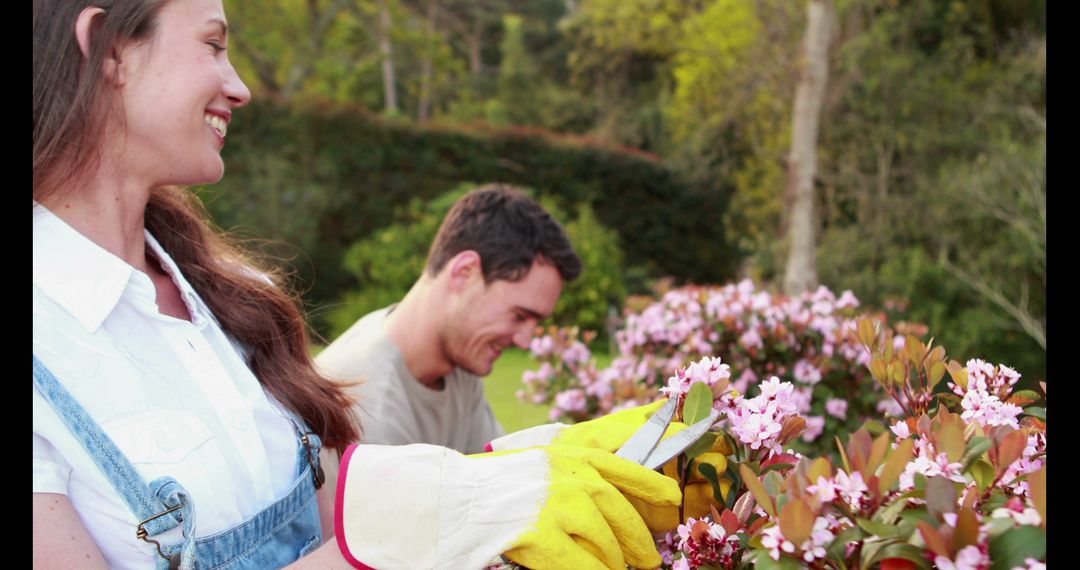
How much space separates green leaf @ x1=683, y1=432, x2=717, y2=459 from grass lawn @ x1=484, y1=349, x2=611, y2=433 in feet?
10.1

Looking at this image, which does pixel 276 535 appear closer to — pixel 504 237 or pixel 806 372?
pixel 504 237

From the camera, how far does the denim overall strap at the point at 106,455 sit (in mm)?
1168

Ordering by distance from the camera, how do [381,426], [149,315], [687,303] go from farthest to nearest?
[687,303] < [381,426] < [149,315]

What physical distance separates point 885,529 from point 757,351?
2.48 m

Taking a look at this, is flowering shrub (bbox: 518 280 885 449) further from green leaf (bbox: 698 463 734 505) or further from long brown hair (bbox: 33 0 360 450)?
green leaf (bbox: 698 463 734 505)

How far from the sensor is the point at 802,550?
0.85m

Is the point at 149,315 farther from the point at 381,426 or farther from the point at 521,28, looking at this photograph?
the point at 521,28

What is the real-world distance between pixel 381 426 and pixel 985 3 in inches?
497

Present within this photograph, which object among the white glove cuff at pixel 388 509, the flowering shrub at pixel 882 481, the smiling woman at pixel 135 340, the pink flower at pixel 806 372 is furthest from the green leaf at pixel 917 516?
the pink flower at pixel 806 372

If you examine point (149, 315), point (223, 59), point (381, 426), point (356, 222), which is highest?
point (223, 59)

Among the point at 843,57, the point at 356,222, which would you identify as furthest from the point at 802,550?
the point at 843,57

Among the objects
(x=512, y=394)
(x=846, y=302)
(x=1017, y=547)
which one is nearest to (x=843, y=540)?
(x=1017, y=547)

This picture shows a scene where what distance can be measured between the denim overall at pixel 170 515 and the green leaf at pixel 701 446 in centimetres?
63
